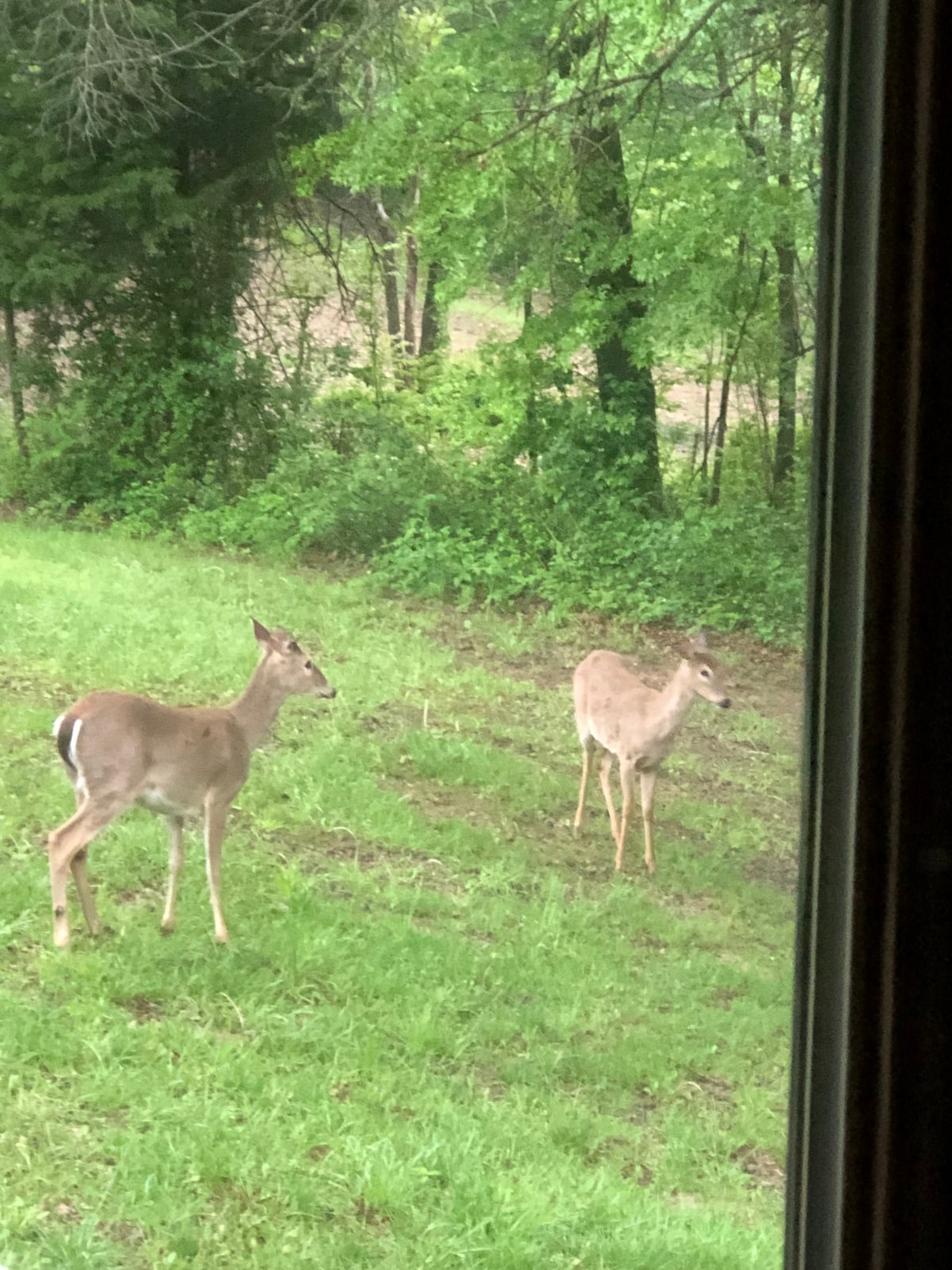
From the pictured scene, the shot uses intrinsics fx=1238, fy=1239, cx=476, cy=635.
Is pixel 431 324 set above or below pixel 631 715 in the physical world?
above

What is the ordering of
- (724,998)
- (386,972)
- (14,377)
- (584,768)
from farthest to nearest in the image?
(14,377) → (584,768) → (386,972) → (724,998)

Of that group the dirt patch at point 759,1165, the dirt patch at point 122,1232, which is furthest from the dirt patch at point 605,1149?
the dirt patch at point 122,1232

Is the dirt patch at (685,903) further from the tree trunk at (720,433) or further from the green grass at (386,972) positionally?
the tree trunk at (720,433)

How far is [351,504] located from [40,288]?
1.70 ft

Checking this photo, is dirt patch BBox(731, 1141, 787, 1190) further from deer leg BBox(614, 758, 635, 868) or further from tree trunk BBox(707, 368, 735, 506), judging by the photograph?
tree trunk BBox(707, 368, 735, 506)

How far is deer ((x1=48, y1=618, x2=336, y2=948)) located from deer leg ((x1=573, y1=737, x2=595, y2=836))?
43cm

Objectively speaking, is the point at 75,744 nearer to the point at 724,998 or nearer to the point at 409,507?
the point at 409,507

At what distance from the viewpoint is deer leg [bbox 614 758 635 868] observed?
152 cm

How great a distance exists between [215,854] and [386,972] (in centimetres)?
26

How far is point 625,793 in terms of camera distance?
1.54 meters

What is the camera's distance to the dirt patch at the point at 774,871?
110cm

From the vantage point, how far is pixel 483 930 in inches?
58.6

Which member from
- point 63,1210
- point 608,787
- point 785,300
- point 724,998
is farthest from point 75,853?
point 785,300

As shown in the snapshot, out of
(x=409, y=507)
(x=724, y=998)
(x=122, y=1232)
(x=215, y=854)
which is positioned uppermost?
(x=409, y=507)
